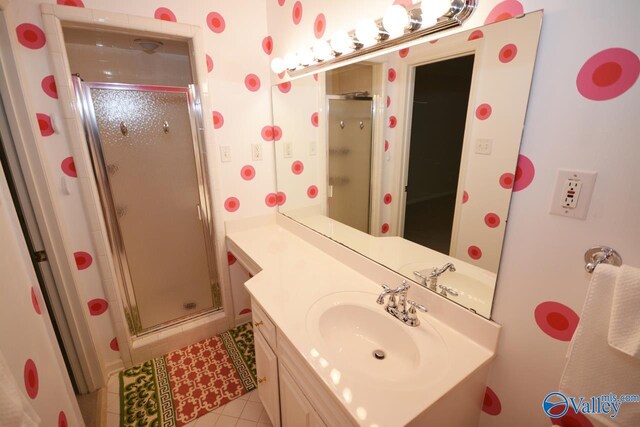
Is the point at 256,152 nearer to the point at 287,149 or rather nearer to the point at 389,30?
the point at 287,149

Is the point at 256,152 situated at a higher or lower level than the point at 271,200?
higher

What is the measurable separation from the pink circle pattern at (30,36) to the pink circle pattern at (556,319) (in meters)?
2.23

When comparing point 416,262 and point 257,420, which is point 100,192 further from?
point 416,262

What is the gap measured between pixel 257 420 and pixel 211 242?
3.74 ft

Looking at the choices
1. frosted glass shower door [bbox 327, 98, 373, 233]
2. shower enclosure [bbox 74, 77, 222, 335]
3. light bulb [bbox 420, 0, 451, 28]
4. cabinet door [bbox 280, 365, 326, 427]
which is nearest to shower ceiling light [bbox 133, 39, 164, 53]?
shower enclosure [bbox 74, 77, 222, 335]

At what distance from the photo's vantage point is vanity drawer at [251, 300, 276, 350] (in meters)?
1.14

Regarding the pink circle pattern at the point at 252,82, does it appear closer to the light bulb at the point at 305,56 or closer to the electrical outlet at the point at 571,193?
the light bulb at the point at 305,56

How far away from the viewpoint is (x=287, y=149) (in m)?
1.93

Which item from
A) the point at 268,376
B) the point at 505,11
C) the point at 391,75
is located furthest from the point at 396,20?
the point at 268,376

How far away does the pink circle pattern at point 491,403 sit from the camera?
3.12ft

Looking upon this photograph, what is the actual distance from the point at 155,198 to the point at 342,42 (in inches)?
61.2

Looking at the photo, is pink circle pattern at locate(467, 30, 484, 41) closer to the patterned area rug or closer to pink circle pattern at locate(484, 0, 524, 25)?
pink circle pattern at locate(484, 0, 524, 25)

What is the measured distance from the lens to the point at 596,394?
66cm

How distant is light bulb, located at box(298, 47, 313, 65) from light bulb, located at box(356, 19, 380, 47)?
355 mm
